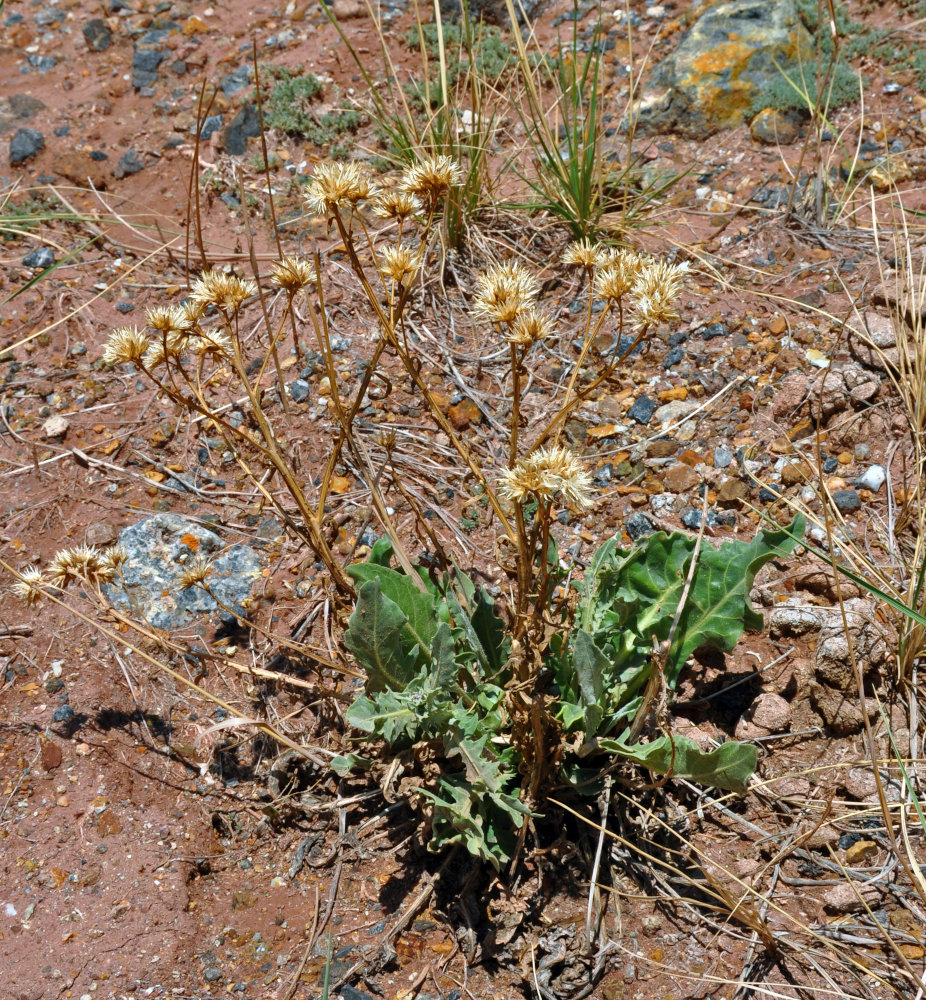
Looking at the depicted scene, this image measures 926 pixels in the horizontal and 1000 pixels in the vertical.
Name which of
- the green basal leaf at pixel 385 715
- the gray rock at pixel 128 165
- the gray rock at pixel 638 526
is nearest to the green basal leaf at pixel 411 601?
the green basal leaf at pixel 385 715

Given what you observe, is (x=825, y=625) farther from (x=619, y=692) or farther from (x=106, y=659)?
(x=106, y=659)

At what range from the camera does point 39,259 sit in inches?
156

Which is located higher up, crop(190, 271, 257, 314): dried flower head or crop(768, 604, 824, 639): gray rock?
crop(190, 271, 257, 314): dried flower head

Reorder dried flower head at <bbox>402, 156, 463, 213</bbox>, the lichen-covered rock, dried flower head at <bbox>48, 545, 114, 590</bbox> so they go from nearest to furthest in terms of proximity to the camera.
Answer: dried flower head at <bbox>402, 156, 463, 213</bbox> < dried flower head at <bbox>48, 545, 114, 590</bbox> < the lichen-covered rock

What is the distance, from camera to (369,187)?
182cm

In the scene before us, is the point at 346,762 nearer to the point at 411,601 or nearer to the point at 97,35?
the point at 411,601

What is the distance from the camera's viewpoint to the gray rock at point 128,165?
445 centimetres

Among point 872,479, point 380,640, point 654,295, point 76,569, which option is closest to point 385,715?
point 380,640

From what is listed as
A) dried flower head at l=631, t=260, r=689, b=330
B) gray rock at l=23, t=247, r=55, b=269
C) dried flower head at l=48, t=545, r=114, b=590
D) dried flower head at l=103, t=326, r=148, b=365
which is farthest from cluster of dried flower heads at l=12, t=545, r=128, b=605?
gray rock at l=23, t=247, r=55, b=269

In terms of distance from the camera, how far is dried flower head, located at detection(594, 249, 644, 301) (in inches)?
67.0

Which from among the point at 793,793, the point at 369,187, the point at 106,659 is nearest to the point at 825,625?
the point at 793,793

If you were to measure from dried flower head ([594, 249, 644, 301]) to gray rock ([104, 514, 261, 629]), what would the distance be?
1.57m

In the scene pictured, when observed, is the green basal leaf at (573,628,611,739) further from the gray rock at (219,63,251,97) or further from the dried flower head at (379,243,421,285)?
the gray rock at (219,63,251,97)

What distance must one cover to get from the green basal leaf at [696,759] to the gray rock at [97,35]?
5.06 metres
